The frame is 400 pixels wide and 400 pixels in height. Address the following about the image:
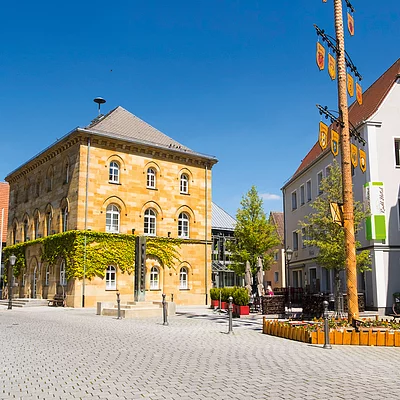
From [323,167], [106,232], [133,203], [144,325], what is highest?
[323,167]

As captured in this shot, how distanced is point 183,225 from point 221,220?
40.9 feet

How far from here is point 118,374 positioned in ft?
26.9

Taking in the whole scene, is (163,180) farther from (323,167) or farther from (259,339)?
(259,339)

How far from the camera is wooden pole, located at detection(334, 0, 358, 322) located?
1370 cm

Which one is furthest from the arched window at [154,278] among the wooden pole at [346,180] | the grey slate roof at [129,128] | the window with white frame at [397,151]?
the wooden pole at [346,180]

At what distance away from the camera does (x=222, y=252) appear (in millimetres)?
45781

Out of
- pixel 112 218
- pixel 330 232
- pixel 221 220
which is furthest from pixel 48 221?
pixel 330 232

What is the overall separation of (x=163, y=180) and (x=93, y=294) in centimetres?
940

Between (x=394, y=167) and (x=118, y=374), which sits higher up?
(x=394, y=167)

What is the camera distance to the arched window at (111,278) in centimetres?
3067

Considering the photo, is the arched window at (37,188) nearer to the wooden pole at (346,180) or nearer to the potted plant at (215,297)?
the potted plant at (215,297)

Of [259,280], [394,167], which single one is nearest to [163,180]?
[259,280]

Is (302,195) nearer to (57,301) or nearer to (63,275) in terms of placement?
(63,275)

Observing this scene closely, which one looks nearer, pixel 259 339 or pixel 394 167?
pixel 259 339
